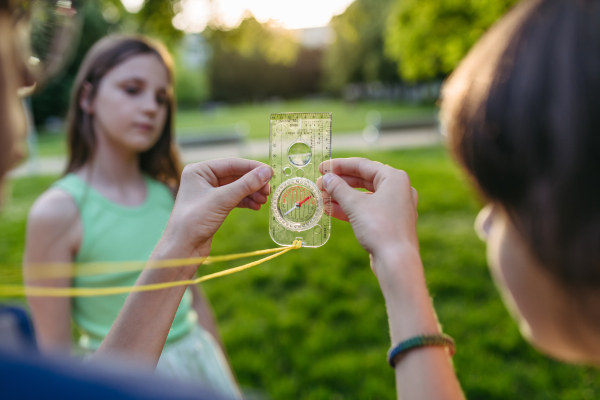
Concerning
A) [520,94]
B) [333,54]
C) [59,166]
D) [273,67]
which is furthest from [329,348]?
[273,67]

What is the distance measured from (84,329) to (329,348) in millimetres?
1609

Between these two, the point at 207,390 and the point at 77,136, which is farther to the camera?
the point at 77,136

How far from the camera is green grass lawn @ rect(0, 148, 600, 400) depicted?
2377 millimetres

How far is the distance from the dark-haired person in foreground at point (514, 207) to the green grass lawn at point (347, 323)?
5.34ft

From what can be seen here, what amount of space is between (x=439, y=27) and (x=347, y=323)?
364 cm

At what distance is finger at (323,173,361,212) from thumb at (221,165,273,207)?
0.18 meters

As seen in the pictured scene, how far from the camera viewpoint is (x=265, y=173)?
3.78ft

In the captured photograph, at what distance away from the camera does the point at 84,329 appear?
166 cm

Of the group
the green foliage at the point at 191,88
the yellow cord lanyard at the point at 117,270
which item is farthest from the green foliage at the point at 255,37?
the green foliage at the point at 191,88

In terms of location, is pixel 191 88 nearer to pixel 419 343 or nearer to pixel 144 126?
pixel 144 126

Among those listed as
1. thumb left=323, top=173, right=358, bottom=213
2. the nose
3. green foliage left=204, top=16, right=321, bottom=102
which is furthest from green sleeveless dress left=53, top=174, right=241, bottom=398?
green foliage left=204, top=16, right=321, bottom=102

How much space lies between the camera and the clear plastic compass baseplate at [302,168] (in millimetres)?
1266

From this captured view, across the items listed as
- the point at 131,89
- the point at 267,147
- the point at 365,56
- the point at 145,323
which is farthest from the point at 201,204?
the point at 365,56

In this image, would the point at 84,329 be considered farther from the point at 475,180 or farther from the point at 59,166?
the point at 59,166
